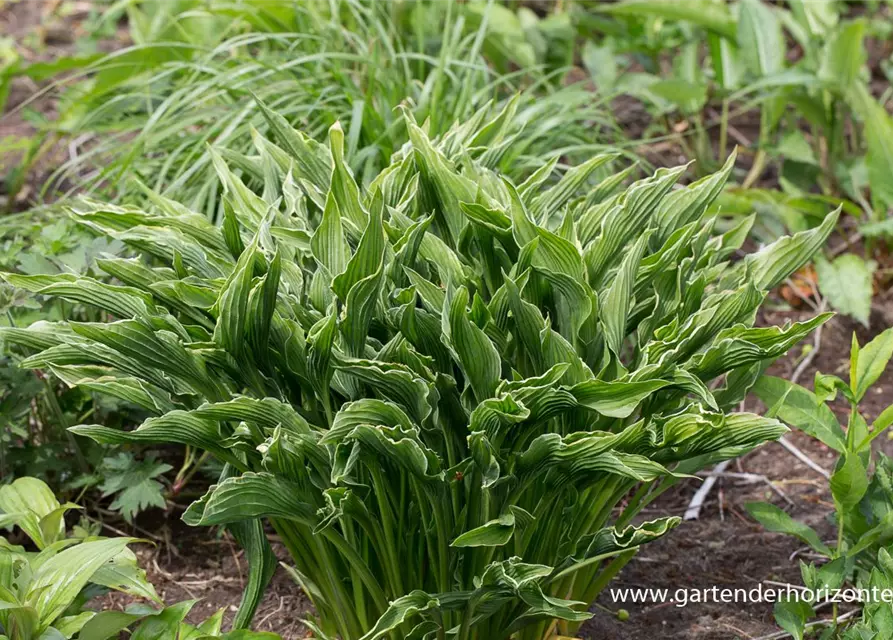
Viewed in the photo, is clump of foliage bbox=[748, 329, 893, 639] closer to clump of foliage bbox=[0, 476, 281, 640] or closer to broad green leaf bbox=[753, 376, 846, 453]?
broad green leaf bbox=[753, 376, 846, 453]

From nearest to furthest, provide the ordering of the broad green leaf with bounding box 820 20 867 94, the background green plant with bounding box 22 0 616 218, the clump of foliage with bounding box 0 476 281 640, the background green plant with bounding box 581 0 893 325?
1. the clump of foliage with bounding box 0 476 281 640
2. the background green plant with bounding box 22 0 616 218
3. the background green plant with bounding box 581 0 893 325
4. the broad green leaf with bounding box 820 20 867 94

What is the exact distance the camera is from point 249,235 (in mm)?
2062

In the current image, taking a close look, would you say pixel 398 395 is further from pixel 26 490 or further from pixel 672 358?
pixel 26 490

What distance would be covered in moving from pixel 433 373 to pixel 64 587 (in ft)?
2.22

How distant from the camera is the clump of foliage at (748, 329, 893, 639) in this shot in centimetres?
193

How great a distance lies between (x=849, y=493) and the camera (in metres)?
1.98

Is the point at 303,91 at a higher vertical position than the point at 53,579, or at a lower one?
higher

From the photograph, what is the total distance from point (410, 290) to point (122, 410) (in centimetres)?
97

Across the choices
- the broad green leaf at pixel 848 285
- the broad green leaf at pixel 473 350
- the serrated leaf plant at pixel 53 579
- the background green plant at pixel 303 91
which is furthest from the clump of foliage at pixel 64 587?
the broad green leaf at pixel 848 285

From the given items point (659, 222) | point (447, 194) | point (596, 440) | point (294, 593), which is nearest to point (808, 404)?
point (659, 222)

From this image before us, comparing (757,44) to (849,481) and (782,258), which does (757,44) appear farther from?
(849,481)

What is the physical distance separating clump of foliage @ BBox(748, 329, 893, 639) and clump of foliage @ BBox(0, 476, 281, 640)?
0.99 metres

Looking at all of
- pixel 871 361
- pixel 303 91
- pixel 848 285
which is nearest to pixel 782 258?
pixel 871 361

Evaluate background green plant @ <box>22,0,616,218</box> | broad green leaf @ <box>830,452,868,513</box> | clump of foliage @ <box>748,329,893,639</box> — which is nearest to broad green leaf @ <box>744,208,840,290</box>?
clump of foliage @ <box>748,329,893,639</box>
